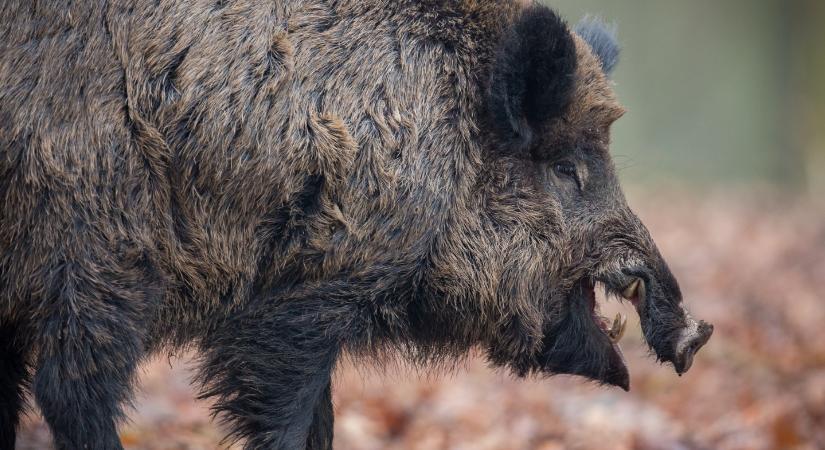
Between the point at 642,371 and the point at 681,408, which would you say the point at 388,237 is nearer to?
the point at 681,408

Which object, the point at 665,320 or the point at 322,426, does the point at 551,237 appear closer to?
the point at 665,320

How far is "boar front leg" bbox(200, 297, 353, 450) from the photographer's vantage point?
4.39m

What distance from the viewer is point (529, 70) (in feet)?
15.3

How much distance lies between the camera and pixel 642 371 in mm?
8312

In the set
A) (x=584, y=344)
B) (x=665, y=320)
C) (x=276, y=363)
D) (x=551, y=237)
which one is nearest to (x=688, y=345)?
(x=665, y=320)

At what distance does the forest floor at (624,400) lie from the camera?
628cm

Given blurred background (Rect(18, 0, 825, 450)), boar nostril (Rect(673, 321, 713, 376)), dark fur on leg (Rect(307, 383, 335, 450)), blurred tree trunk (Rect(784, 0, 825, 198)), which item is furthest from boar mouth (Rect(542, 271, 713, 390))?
blurred tree trunk (Rect(784, 0, 825, 198))

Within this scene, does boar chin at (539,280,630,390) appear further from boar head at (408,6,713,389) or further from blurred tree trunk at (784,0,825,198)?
blurred tree trunk at (784,0,825,198)

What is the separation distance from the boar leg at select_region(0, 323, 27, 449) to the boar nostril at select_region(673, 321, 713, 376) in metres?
3.11

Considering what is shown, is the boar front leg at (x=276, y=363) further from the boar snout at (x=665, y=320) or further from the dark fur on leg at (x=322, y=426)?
the boar snout at (x=665, y=320)

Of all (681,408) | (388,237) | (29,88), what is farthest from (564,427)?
(29,88)

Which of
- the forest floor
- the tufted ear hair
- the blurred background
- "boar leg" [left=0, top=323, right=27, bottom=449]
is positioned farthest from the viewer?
the blurred background

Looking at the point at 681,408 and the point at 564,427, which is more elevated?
the point at 681,408

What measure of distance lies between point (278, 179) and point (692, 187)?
17531 millimetres
